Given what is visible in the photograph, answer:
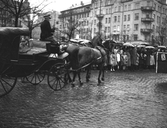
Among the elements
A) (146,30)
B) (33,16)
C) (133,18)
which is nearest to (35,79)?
(33,16)

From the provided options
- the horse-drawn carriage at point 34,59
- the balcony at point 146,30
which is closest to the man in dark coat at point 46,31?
the horse-drawn carriage at point 34,59

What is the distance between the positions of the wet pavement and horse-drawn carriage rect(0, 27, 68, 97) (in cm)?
79

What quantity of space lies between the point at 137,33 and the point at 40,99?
62349 mm

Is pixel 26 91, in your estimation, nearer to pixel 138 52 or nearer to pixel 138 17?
pixel 138 52

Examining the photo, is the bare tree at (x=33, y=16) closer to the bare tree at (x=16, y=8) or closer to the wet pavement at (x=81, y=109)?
the bare tree at (x=16, y=8)

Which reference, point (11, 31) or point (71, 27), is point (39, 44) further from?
point (71, 27)

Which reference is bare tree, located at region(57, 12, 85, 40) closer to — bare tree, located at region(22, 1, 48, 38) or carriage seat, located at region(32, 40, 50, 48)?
bare tree, located at region(22, 1, 48, 38)

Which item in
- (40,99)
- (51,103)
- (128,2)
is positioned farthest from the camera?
(128,2)

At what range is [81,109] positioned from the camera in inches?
269

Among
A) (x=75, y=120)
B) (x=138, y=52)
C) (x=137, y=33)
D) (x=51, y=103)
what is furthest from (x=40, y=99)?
(x=137, y=33)

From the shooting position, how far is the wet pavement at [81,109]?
18.2 feet

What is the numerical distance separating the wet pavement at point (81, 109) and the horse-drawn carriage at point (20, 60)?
2.58 feet

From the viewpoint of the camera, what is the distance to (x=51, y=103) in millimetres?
7367

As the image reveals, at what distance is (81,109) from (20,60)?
8.22ft
